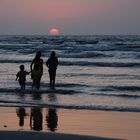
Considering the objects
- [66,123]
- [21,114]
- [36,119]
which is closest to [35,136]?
[66,123]

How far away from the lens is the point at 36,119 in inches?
470

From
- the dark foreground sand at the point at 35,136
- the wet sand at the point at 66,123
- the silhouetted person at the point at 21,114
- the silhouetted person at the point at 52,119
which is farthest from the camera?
the silhouetted person at the point at 21,114

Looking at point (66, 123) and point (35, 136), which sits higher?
point (35, 136)

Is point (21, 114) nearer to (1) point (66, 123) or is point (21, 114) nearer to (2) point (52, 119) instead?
(2) point (52, 119)

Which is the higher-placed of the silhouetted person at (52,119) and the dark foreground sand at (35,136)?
the dark foreground sand at (35,136)

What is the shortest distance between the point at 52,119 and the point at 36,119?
0.41 meters

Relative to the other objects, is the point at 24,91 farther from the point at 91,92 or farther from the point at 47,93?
the point at 91,92

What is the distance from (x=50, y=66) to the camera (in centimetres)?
1975

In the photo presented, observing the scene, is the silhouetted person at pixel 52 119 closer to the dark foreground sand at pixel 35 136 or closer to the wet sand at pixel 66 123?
the wet sand at pixel 66 123

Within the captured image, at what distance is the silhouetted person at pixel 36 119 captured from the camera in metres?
10.8

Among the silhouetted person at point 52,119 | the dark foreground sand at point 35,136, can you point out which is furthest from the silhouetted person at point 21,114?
the dark foreground sand at point 35,136

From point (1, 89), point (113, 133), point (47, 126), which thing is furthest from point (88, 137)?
point (1, 89)

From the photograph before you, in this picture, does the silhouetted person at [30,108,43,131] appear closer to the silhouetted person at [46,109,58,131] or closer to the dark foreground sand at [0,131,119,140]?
the silhouetted person at [46,109,58,131]

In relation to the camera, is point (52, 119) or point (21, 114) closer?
point (52, 119)
